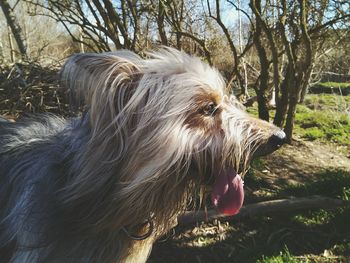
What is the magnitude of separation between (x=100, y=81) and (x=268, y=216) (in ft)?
8.49

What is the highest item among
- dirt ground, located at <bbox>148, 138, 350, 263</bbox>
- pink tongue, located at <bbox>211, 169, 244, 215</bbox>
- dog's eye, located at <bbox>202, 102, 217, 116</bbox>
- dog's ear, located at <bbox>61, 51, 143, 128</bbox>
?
dog's ear, located at <bbox>61, 51, 143, 128</bbox>

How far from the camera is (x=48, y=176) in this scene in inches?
94.7

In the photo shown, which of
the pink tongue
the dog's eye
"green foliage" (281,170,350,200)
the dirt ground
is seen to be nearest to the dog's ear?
the dog's eye

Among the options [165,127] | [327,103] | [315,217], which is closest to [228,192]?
[165,127]

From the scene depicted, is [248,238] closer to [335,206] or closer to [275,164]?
[335,206]

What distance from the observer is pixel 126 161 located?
7.36 ft

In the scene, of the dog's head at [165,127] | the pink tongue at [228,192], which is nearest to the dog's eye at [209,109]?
the dog's head at [165,127]

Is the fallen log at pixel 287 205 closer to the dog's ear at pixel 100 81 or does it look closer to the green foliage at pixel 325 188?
the green foliage at pixel 325 188

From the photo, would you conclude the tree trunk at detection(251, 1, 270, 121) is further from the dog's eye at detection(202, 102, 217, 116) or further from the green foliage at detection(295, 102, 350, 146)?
the dog's eye at detection(202, 102, 217, 116)

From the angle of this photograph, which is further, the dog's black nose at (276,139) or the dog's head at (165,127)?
the dog's black nose at (276,139)

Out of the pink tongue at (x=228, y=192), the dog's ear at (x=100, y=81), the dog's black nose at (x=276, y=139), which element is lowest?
the pink tongue at (x=228, y=192)

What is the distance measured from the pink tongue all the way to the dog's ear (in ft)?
2.27

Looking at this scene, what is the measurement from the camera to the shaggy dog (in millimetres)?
2227

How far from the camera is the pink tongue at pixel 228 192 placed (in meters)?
2.44
